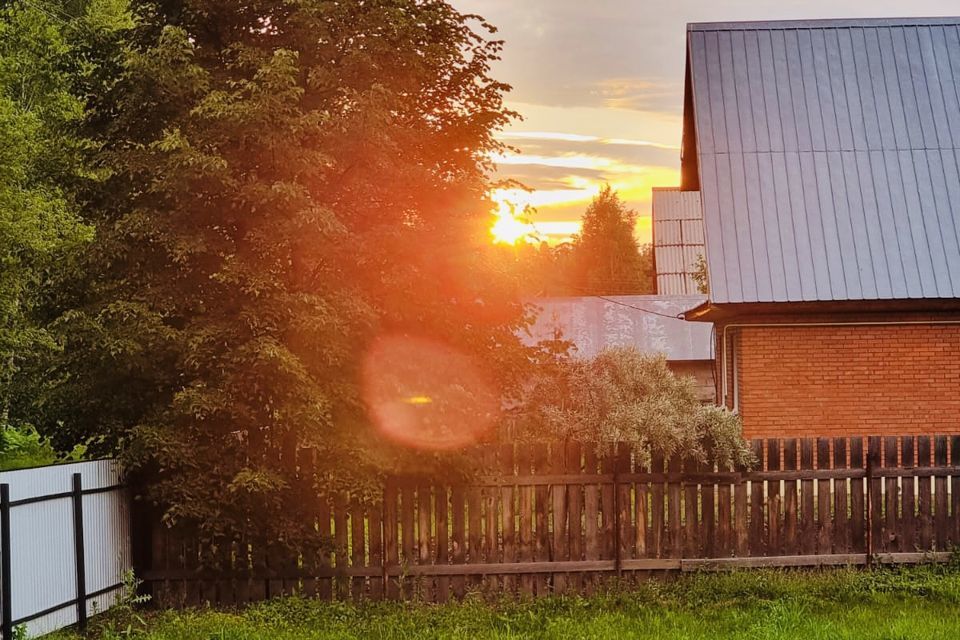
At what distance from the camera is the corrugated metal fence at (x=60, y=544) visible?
26.7 feet

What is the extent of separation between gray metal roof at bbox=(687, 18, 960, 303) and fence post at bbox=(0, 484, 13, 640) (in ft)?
36.0

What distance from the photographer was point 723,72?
63.6ft

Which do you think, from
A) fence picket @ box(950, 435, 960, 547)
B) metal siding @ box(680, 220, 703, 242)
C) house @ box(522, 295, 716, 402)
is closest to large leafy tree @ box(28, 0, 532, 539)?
fence picket @ box(950, 435, 960, 547)

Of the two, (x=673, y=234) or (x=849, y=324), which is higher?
(x=673, y=234)

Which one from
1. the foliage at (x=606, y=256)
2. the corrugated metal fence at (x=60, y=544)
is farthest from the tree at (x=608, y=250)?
the corrugated metal fence at (x=60, y=544)

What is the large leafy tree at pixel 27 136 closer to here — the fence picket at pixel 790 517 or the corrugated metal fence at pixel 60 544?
the corrugated metal fence at pixel 60 544

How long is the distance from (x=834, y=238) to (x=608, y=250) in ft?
273

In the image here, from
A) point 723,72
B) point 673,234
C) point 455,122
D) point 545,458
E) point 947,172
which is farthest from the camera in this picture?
point 673,234

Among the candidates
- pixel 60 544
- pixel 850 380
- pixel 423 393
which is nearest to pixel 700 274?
pixel 850 380

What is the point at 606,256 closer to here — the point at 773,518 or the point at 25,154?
the point at 25,154

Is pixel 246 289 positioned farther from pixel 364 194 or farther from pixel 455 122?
pixel 455 122

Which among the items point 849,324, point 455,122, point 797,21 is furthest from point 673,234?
point 455,122

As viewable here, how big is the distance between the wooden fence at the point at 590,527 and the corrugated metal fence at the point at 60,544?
61 cm

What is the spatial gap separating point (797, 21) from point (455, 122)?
11.7m
